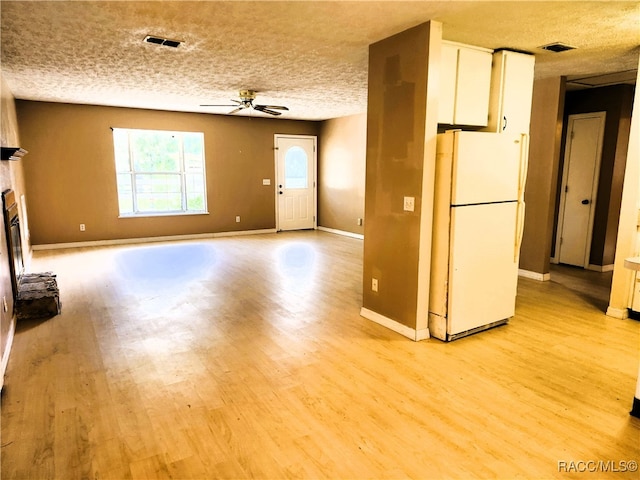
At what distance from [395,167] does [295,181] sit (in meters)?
6.18

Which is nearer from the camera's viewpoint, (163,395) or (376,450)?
(376,450)

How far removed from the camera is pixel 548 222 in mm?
5109

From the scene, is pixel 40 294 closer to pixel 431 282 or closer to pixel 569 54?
pixel 431 282

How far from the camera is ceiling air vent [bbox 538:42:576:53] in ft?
11.5

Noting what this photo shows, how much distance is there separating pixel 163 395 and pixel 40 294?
2243 millimetres

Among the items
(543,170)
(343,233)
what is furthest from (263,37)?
(343,233)

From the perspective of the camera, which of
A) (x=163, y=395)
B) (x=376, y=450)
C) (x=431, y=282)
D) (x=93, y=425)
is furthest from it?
(x=431, y=282)

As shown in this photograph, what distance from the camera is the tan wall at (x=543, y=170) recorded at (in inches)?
196

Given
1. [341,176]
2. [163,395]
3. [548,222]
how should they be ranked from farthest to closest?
[341,176]
[548,222]
[163,395]

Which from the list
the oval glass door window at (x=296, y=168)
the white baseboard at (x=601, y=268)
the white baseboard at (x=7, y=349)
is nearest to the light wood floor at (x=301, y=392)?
the white baseboard at (x=7, y=349)

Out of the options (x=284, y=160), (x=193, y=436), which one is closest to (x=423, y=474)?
(x=193, y=436)

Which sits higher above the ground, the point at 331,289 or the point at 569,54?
the point at 569,54

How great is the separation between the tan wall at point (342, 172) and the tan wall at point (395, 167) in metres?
4.55

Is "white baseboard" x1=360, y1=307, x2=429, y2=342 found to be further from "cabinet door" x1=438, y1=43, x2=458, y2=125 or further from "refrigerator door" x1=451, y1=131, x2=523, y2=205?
"cabinet door" x1=438, y1=43, x2=458, y2=125
